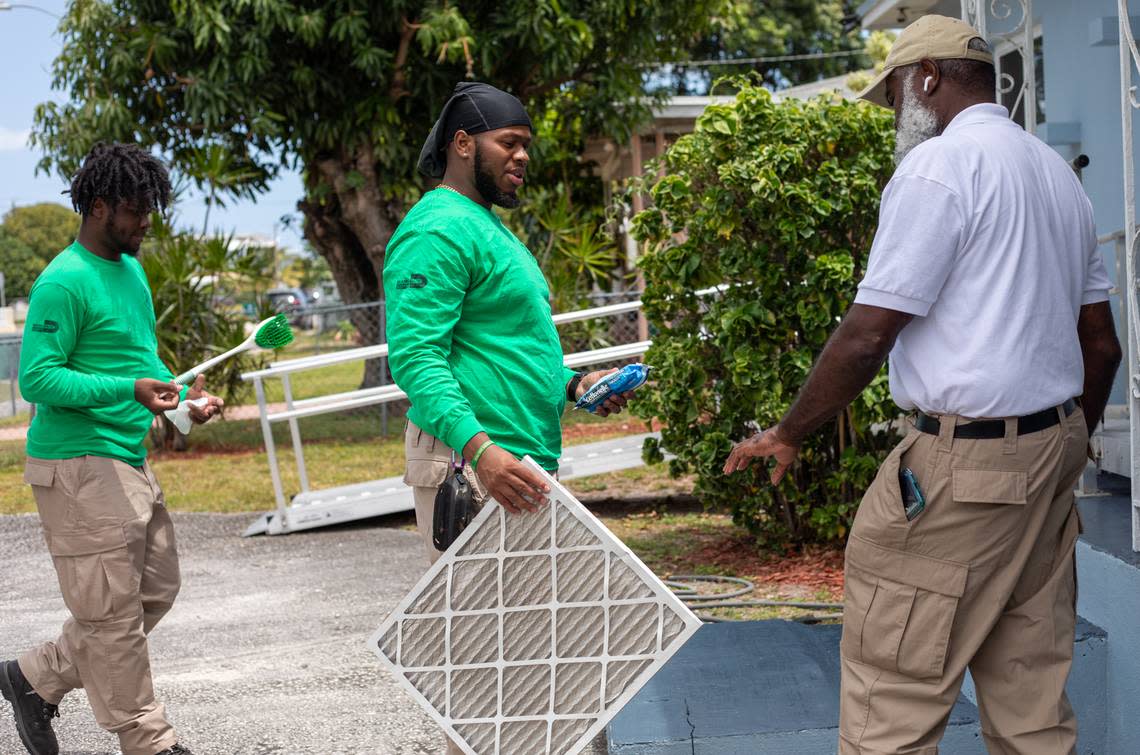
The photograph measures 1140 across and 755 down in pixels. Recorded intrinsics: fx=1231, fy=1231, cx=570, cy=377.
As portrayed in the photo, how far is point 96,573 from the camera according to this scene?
12.8ft

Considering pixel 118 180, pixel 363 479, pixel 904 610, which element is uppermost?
pixel 118 180

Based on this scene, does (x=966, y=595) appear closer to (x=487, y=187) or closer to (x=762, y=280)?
(x=487, y=187)

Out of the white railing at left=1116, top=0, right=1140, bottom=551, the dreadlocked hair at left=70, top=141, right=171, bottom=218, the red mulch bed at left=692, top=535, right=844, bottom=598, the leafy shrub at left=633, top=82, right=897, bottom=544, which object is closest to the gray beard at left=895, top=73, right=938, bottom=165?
the white railing at left=1116, top=0, right=1140, bottom=551

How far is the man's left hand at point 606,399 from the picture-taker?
3.31 metres

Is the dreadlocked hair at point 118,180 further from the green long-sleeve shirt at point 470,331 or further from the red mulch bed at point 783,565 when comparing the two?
the red mulch bed at point 783,565

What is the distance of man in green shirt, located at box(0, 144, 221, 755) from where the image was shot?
387 cm

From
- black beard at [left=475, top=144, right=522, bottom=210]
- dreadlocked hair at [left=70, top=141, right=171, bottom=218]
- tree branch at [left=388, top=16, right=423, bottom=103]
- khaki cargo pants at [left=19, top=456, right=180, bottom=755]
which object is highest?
tree branch at [left=388, top=16, right=423, bottom=103]

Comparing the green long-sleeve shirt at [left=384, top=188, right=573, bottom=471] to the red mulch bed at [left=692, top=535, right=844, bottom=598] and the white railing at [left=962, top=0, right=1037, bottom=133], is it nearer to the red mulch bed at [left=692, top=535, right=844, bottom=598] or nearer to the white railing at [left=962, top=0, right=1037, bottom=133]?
the white railing at [left=962, top=0, right=1037, bottom=133]

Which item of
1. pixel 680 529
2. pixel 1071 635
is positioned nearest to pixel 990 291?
pixel 1071 635

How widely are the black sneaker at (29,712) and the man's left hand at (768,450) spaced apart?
8.72ft

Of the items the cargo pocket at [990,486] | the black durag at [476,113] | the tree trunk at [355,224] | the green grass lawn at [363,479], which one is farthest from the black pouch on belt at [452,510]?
the tree trunk at [355,224]

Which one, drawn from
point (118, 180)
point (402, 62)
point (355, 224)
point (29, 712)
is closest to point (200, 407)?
point (118, 180)

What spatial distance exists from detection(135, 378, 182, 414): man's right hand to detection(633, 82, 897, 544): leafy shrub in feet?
9.96

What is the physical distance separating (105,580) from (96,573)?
0.12 ft
